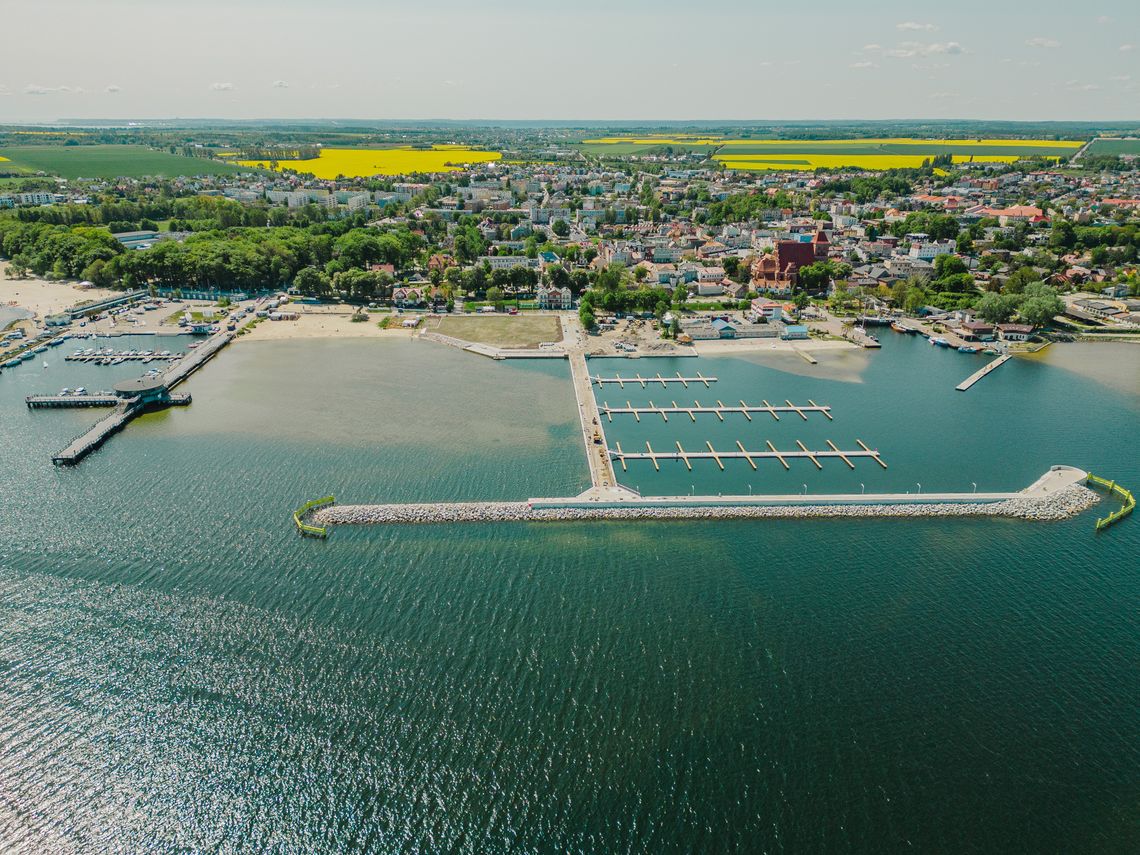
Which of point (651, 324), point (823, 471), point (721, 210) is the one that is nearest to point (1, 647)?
point (823, 471)

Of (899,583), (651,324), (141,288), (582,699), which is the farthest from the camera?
(141,288)

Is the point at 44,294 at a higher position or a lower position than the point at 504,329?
higher

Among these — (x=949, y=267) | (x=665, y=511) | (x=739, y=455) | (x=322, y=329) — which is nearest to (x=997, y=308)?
(x=949, y=267)

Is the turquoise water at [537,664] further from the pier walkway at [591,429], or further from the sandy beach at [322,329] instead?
the sandy beach at [322,329]

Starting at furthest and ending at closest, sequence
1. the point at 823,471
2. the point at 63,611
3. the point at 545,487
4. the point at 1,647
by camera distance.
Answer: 1. the point at 823,471
2. the point at 545,487
3. the point at 63,611
4. the point at 1,647

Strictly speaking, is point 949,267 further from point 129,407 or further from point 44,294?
point 44,294

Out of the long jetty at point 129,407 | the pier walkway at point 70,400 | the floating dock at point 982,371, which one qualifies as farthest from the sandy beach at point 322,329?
the floating dock at point 982,371

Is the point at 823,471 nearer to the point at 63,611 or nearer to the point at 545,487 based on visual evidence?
the point at 545,487
